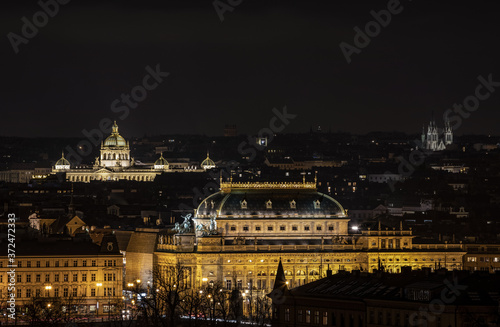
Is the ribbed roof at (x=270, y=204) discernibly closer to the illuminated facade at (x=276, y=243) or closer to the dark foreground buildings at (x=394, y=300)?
the illuminated facade at (x=276, y=243)

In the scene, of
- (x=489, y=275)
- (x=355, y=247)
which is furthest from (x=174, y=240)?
(x=489, y=275)

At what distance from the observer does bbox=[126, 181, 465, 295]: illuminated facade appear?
149 meters

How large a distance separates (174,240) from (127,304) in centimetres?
1133

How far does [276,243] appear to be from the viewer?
151625 mm

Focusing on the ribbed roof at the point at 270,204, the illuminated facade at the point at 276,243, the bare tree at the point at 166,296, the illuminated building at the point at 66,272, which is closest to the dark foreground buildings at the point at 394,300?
the bare tree at the point at 166,296

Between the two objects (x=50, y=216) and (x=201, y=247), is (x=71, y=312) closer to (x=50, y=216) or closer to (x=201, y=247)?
(x=201, y=247)

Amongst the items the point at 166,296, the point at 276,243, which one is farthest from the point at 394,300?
the point at 276,243

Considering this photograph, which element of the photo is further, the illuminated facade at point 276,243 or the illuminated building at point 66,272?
the illuminated facade at point 276,243

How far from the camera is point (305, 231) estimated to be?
152875 mm

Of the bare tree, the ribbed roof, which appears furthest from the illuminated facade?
the bare tree

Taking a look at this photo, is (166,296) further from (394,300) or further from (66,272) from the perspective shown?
(394,300)

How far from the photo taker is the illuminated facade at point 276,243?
148875mm

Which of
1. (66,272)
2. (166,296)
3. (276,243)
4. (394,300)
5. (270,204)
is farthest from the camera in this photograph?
(270,204)

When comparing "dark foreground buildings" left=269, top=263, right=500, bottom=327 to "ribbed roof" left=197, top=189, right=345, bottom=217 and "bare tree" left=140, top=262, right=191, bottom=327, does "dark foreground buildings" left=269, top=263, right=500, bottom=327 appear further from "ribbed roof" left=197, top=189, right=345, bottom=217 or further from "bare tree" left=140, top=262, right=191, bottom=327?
"ribbed roof" left=197, top=189, right=345, bottom=217
